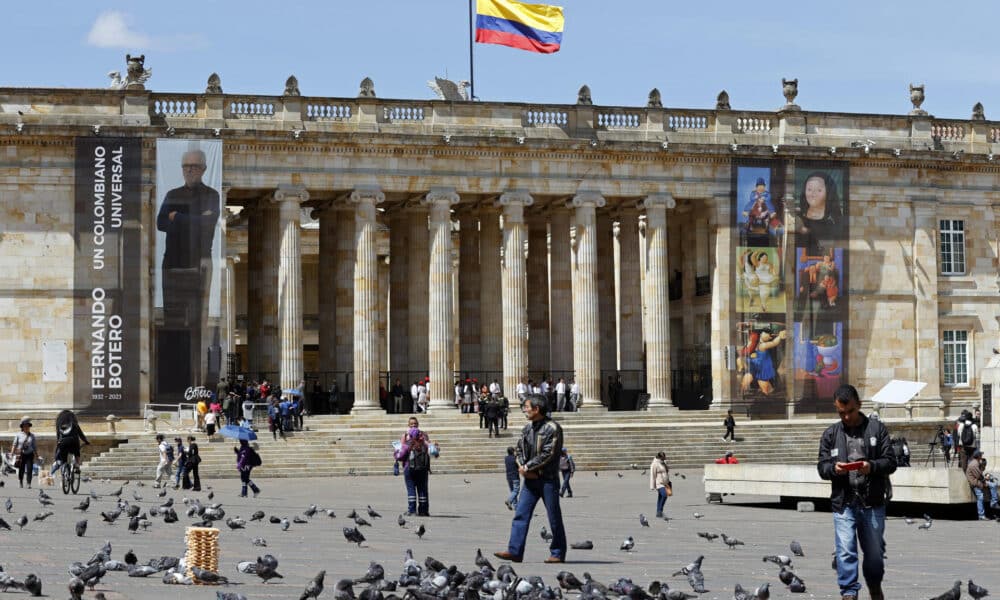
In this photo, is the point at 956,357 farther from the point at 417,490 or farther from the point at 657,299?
the point at 417,490

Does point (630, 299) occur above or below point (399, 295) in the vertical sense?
below

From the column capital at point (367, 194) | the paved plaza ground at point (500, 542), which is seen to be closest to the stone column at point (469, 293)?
the column capital at point (367, 194)

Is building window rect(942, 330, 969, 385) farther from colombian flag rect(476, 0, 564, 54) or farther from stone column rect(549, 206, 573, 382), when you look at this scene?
colombian flag rect(476, 0, 564, 54)

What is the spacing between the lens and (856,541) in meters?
14.8

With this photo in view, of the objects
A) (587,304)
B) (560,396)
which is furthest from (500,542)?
(587,304)

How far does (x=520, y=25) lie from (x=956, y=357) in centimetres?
1831

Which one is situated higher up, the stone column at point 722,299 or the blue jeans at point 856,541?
→ the stone column at point 722,299

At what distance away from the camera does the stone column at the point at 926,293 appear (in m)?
55.0

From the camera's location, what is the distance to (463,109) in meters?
51.5

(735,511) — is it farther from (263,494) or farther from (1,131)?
(1,131)

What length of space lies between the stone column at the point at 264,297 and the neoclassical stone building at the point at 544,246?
0.10 meters

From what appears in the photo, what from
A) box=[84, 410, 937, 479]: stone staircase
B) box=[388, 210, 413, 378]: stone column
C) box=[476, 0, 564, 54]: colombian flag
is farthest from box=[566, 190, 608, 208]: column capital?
box=[84, 410, 937, 479]: stone staircase

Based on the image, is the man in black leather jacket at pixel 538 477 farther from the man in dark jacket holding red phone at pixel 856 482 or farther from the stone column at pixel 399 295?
the stone column at pixel 399 295

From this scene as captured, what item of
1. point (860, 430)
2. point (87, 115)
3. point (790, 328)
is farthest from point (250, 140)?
point (860, 430)
